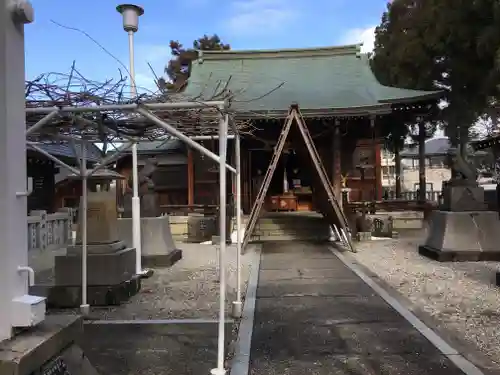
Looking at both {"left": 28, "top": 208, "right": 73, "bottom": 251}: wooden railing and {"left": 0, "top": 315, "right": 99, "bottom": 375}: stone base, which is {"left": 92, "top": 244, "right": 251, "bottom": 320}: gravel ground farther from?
{"left": 28, "top": 208, "right": 73, "bottom": 251}: wooden railing

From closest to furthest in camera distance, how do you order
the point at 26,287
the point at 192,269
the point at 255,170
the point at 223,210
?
the point at 26,287
the point at 223,210
the point at 192,269
the point at 255,170

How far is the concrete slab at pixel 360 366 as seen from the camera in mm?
4090

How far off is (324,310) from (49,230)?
1063 centimetres

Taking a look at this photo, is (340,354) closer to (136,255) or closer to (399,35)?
(136,255)


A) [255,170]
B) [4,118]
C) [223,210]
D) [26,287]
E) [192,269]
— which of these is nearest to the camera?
[4,118]

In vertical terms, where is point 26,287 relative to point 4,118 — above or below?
below

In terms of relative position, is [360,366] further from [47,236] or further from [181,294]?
[47,236]

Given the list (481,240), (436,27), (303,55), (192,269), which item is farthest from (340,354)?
(303,55)

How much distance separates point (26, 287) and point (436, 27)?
15.4 meters

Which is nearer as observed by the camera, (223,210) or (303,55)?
(223,210)

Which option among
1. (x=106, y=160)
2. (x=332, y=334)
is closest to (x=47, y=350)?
(x=332, y=334)

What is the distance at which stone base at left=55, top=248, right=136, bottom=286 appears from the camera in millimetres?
6766

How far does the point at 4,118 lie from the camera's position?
2223mm

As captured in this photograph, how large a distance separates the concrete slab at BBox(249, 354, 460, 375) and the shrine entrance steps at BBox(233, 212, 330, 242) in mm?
10410
